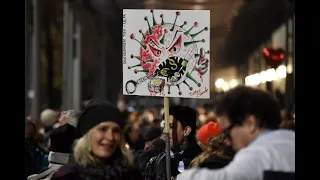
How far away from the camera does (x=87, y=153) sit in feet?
15.2

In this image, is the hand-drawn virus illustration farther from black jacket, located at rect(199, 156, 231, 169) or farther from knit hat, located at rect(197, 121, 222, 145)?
knit hat, located at rect(197, 121, 222, 145)

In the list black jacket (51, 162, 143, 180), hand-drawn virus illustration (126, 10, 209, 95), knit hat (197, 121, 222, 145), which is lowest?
black jacket (51, 162, 143, 180)

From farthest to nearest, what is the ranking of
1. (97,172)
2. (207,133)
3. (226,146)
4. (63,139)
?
(207,133)
(63,139)
(226,146)
(97,172)

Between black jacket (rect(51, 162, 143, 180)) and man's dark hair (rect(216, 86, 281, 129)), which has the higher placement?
man's dark hair (rect(216, 86, 281, 129))

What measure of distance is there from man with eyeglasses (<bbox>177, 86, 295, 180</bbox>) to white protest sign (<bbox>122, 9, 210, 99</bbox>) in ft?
4.06

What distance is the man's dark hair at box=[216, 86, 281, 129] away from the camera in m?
4.32

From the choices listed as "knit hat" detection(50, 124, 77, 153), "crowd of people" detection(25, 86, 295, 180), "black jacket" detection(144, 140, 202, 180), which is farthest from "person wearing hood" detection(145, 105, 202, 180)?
"crowd of people" detection(25, 86, 295, 180)

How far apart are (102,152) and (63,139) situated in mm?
2191

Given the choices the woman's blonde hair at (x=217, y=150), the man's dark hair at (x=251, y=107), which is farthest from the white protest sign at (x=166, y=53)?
the man's dark hair at (x=251, y=107)

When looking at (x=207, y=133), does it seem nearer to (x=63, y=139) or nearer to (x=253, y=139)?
(x=63, y=139)

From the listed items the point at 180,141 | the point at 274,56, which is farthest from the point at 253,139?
the point at 274,56

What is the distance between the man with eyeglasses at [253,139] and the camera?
4.15m

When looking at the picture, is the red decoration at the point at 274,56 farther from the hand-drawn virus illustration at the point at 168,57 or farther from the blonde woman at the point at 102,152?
the blonde woman at the point at 102,152
